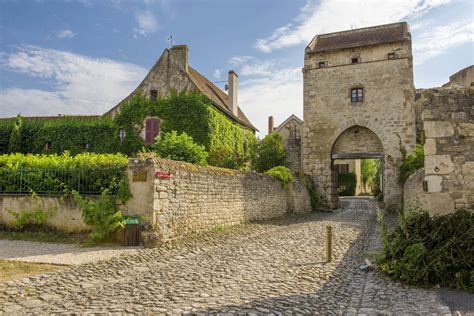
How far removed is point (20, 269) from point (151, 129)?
14.9 meters

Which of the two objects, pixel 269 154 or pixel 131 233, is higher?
pixel 269 154

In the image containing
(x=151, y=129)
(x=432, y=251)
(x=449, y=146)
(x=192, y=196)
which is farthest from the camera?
(x=151, y=129)

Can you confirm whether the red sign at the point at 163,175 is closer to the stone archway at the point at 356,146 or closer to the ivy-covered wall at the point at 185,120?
the ivy-covered wall at the point at 185,120

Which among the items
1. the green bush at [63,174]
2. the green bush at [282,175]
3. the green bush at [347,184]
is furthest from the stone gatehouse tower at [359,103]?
the green bush at [347,184]

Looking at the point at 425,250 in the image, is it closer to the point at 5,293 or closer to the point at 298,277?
the point at 298,277

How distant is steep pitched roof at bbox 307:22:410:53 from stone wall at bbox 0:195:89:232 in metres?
17.4

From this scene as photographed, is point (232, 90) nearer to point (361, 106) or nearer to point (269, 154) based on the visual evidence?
point (269, 154)

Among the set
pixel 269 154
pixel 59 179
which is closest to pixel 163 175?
pixel 59 179

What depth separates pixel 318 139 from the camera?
22094mm

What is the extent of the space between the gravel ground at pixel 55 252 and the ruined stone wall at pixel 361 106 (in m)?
16.1

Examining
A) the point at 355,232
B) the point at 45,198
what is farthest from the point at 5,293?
the point at 355,232

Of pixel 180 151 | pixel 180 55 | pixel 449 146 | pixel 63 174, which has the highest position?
pixel 180 55

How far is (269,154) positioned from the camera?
24719mm

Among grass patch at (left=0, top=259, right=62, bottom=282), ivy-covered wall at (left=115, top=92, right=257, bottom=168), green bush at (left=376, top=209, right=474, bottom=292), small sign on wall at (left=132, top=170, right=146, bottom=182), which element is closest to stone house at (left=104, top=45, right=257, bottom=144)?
ivy-covered wall at (left=115, top=92, right=257, bottom=168)
